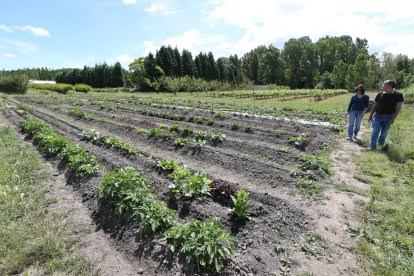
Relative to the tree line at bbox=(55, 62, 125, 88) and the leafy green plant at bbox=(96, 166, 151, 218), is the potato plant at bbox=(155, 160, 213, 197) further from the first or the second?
the tree line at bbox=(55, 62, 125, 88)

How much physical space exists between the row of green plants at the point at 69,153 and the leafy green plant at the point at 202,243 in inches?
142

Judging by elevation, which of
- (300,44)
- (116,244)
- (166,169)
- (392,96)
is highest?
(300,44)

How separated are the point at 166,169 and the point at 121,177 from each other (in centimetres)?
156

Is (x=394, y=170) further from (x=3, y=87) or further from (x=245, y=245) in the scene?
(x=3, y=87)

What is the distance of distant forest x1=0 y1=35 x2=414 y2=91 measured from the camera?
5488 centimetres

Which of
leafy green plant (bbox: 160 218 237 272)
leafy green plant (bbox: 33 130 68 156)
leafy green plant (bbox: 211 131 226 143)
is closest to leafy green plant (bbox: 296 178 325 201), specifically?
leafy green plant (bbox: 160 218 237 272)

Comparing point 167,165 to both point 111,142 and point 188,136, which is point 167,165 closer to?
point 111,142

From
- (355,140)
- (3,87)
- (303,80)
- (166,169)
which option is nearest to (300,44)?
(303,80)

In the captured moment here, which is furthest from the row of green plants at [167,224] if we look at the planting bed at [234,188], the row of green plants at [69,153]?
the row of green plants at [69,153]

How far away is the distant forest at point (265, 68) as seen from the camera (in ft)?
180

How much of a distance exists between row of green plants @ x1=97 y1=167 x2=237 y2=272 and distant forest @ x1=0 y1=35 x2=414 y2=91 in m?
41.4

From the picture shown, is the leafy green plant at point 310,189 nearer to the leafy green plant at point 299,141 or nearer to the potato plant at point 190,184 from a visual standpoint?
the potato plant at point 190,184

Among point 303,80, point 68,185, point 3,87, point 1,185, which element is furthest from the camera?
point 303,80

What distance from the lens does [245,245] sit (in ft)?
14.1
